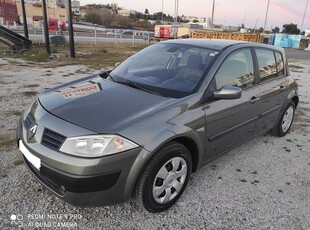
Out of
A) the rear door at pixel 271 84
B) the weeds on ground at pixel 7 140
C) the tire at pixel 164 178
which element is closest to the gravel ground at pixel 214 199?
the weeds on ground at pixel 7 140

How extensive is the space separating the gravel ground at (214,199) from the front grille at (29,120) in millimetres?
→ 702

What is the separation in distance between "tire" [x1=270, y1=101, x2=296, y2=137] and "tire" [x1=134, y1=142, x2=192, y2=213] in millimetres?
2409

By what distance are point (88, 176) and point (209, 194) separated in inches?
56.3

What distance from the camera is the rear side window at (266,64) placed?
3.65 metres

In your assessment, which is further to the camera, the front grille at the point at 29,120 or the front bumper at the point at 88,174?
the front grille at the point at 29,120

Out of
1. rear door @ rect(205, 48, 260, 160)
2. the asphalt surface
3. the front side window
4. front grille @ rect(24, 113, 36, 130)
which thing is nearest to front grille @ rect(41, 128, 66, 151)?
front grille @ rect(24, 113, 36, 130)

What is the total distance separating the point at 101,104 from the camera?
2488mm

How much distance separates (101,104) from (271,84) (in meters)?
2.56

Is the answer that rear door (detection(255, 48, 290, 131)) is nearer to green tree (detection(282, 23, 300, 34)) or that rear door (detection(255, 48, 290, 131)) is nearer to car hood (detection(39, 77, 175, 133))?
car hood (detection(39, 77, 175, 133))

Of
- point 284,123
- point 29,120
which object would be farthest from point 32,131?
point 284,123

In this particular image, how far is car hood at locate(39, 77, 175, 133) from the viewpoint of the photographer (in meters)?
2.20

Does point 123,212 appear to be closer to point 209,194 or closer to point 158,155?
point 158,155

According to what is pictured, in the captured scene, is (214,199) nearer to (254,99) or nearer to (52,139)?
(254,99)

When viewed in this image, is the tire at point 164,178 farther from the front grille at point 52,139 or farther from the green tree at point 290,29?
the green tree at point 290,29
